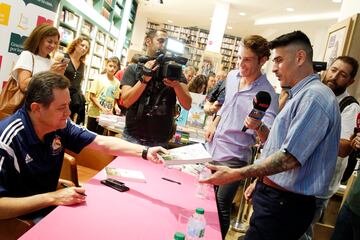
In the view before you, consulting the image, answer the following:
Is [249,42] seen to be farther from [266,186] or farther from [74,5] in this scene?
[74,5]

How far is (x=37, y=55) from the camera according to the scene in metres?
3.25

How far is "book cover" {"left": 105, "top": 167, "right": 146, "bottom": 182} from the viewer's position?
6.09 ft

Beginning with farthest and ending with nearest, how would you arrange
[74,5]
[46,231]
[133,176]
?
[74,5], [133,176], [46,231]

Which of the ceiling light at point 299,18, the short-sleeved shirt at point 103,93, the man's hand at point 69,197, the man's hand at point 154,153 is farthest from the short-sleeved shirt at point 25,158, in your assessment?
the ceiling light at point 299,18

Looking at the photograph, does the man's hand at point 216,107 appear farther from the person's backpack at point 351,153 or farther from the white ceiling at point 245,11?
the white ceiling at point 245,11

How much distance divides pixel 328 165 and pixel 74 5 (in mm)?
5631

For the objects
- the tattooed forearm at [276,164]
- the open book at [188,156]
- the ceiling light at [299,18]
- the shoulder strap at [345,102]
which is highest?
the ceiling light at [299,18]

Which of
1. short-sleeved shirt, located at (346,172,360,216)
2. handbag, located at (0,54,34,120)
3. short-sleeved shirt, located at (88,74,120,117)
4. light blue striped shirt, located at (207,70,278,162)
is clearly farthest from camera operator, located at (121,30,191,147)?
short-sleeved shirt, located at (88,74,120,117)

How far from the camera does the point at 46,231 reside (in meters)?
1.16

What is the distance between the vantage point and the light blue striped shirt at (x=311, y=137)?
60.7 inches

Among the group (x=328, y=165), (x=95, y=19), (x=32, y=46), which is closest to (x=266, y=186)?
(x=328, y=165)

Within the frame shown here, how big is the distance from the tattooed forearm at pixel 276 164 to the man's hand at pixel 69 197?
2.60 feet

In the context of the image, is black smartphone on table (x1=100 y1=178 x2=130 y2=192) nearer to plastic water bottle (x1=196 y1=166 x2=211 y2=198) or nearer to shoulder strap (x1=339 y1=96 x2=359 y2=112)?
plastic water bottle (x1=196 y1=166 x2=211 y2=198)

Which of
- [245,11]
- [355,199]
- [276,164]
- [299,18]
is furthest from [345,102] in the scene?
[245,11]
